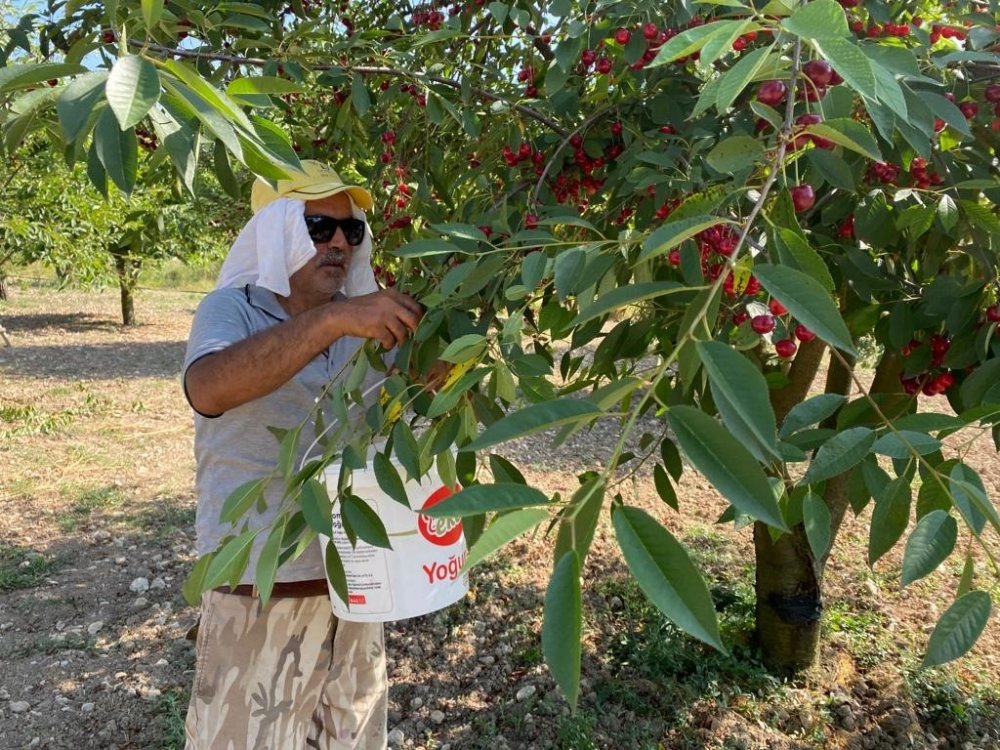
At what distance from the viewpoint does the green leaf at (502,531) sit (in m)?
0.58

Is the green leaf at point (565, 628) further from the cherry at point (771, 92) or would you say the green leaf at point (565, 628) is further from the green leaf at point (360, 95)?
the green leaf at point (360, 95)

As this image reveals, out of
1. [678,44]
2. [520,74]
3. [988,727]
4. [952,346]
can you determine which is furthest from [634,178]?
[988,727]

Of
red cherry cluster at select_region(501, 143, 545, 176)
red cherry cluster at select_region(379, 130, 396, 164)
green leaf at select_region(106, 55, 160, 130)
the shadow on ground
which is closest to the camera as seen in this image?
green leaf at select_region(106, 55, 160, 130)

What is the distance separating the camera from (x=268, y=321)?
1.95m

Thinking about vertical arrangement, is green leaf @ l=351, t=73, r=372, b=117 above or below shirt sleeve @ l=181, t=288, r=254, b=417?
above

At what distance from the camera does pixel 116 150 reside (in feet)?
2.40

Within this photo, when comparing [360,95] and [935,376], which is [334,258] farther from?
[935,376]

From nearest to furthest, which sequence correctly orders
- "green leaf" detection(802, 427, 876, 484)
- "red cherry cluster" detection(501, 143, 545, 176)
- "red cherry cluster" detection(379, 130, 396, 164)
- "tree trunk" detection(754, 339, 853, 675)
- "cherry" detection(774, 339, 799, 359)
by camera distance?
"green leaf" detection(802, 427, 876, 484)
"cherry" detection(774, 339, 799, 359)
"red cherry cluster" detection(501, 143, 545, 176)
"red cherry cluster" detection(379, 130, 396, 164)
"tree trunk" detection(754, 339, 853, 675)

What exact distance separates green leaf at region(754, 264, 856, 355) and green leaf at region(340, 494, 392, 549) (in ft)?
2.24

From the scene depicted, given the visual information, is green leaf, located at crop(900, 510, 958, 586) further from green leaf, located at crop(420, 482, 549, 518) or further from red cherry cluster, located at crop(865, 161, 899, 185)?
red cherry cluster, located at crop(865, 161, 899, 185)

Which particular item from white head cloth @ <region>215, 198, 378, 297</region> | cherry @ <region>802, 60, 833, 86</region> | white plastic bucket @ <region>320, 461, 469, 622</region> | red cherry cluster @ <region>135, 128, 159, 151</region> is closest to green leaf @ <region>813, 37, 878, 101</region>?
cherry @ <region>802, 60, 833, 86</region>

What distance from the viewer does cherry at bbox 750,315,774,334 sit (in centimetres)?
116

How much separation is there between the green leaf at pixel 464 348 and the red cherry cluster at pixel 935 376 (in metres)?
0.89

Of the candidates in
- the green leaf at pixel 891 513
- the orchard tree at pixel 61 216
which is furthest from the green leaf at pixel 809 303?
the orchard tree at pixel 61 216
